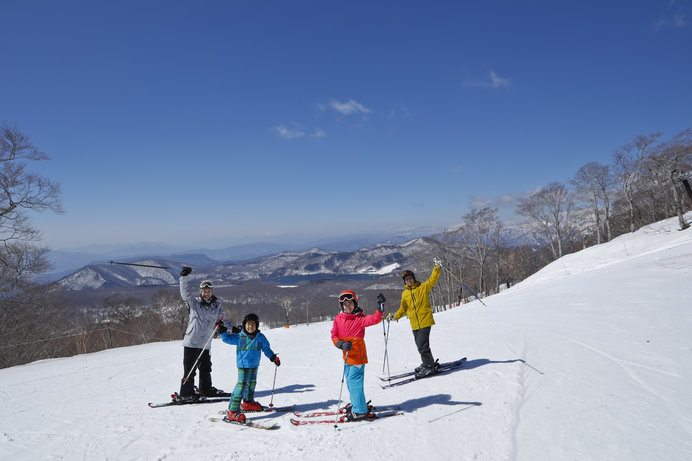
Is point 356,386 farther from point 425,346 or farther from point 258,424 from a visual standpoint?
point 425,346

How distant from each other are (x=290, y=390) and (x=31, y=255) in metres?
25.6

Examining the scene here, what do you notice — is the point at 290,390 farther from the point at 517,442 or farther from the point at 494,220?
the point at 494,220

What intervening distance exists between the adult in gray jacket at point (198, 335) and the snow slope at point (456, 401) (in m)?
0.53

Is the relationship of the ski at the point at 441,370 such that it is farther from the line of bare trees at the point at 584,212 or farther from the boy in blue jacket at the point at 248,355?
the line of bare trees at the point at 584,212

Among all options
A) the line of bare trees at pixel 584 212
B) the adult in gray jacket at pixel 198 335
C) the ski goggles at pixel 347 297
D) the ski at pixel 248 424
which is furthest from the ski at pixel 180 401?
the line of bare trees at pixel 584 212

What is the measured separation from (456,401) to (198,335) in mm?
5058

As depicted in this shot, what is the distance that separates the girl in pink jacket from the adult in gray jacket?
282 centimetres

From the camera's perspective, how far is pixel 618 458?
3326mm

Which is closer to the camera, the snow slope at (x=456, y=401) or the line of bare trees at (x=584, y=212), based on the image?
the snow slope at (x=456, y=401)

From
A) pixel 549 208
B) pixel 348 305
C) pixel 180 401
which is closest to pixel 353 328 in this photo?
pixel 348 305

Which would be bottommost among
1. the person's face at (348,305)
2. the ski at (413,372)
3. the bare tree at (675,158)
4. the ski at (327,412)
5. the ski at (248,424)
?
the ski at (413,372)

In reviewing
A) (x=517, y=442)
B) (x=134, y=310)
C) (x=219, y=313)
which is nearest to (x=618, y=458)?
(x=517, y=442)

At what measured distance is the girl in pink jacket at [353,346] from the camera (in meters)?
4.69

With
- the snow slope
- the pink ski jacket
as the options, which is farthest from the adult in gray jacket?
the pink ski jacket
